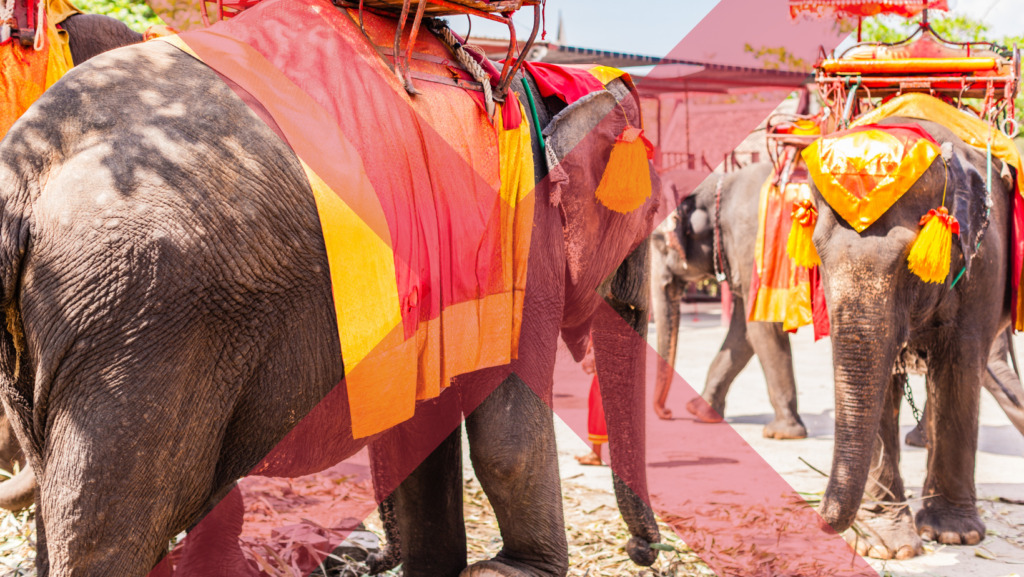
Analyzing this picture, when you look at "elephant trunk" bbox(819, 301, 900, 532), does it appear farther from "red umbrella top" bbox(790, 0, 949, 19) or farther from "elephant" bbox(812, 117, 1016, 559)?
"red umbrella top" bbox(790, 0, 949, 19)

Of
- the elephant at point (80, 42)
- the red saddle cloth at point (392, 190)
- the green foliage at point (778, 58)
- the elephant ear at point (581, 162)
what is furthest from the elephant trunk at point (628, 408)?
the green foliage at point (778, 58)

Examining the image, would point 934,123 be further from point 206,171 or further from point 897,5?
point 206,171

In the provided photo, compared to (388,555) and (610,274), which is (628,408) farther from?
(388,555)

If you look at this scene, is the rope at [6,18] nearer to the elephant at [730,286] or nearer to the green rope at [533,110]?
the green rope at [533,110]

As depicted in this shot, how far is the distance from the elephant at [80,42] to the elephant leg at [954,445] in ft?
10.8

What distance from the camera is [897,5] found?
576 cm

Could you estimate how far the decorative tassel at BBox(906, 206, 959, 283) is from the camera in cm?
327

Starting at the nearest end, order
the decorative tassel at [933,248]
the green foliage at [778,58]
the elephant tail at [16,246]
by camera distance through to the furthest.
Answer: the elephant tail at [16,246]
the decorative tassel at [933,248]
the green foliage at [778,58]

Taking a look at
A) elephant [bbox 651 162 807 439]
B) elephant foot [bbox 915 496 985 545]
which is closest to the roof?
elephant [bbox 651 162 807 439]

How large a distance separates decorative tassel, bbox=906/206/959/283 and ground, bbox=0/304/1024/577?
1.16m

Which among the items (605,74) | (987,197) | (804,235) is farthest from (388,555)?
(987,197)

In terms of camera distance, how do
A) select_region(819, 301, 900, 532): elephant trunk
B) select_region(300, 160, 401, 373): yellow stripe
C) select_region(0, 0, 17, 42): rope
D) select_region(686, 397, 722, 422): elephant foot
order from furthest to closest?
1. select_region(686, 397, 722, 422): elephant foot
2. select_region(819, 301, 900, 532): elephant trunk
3. select_region(0, 0, 17, 42): rope
4. select_region(300, 160, 401, 373): yellow stripe

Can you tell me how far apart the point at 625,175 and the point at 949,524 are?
97.9 inches

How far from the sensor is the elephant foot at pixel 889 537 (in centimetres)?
359
